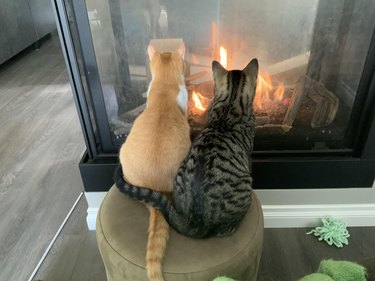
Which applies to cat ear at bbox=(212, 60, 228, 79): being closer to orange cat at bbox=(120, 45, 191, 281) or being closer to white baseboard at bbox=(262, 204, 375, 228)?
orange cat at bbox=(120, 45, 191, 281)

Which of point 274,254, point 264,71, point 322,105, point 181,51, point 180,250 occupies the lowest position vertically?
point 274,254

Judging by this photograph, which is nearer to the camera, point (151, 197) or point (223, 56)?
point (151, 197)

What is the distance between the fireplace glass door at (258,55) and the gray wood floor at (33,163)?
0.51 metres

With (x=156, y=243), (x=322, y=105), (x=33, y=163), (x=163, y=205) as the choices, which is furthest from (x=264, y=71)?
(x=33, y=163)

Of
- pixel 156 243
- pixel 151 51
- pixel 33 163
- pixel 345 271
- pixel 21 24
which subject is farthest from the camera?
pixel 21 24

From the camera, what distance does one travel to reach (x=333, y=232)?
138cm

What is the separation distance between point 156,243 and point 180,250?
70 mm

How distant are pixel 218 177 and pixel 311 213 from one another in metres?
0.75

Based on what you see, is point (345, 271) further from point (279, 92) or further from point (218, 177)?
point (279, 92)

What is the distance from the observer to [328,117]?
131cm

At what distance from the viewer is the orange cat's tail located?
A: 81 cm

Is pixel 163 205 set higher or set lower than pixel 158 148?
lower

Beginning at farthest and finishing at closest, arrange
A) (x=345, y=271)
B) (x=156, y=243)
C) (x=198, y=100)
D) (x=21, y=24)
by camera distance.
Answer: (x=21, y=24) < (x=198, y=100) < (x=156, y=243) < (x=345, y=271)

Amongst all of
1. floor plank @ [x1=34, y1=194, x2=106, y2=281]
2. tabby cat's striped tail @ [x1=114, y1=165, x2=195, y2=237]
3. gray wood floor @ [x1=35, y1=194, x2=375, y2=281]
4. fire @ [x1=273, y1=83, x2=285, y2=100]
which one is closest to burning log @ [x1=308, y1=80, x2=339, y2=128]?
fire @ [x1=273, y1=83, x2=285, y2=100]
